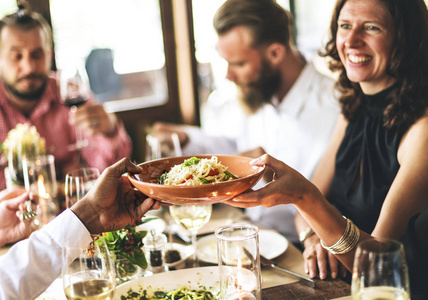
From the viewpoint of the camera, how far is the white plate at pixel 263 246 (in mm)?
1487

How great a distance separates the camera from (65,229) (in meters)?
1.25

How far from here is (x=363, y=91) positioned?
186 centimetres

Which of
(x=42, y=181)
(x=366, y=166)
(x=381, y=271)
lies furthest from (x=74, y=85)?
(x=381, y=271)

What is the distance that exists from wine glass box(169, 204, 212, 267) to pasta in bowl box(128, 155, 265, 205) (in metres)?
0.16

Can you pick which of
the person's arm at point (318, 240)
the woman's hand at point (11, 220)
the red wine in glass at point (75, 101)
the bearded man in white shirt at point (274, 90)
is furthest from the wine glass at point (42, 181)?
the person's arm at point (318, 240)

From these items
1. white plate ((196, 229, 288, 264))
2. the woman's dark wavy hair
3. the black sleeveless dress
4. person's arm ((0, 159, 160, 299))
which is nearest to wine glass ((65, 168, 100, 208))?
person's arm ((0, 159, 160, 299))

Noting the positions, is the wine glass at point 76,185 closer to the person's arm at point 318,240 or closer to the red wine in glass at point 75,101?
the person's arm at point 318,240

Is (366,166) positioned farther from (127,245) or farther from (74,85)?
(74,85)

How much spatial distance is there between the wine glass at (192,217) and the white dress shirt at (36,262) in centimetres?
36

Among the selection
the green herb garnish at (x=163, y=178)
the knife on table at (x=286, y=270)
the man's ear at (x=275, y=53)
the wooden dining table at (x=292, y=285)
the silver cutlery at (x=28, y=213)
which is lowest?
the wooden dining table at (x=292, y=285)

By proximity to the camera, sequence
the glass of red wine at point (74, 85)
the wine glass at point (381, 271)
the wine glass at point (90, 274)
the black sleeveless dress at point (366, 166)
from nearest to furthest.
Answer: the wine glass at point (381, 271) < the wine glass at point (90, 274) < the black sleeveless dress at point (366, 166) < the glass of red wine at point (74, 85)

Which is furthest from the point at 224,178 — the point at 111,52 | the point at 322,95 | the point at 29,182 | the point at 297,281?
the point at 111,52

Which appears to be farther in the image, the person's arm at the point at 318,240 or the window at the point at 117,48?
the window at the point at 117,48

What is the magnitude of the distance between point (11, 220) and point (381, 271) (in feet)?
4.40
